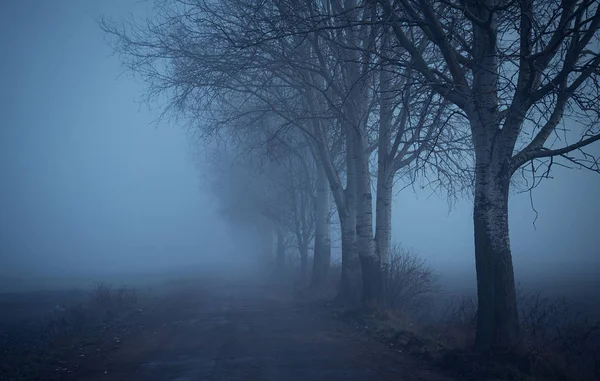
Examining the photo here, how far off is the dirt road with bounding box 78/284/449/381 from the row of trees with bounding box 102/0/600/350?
6.65 feet

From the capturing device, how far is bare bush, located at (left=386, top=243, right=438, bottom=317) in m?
15.2

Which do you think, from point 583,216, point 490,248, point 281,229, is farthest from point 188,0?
point 583,216

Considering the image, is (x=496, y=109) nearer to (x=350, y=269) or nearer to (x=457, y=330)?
(x=457, y=330)

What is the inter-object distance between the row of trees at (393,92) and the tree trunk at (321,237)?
7 cm

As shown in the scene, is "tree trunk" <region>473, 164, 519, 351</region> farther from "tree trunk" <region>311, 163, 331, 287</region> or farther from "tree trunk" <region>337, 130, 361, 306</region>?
"tree trunk" <region>311, 163, 331, 287</region>

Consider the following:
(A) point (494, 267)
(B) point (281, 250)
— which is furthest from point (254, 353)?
(B) point (281, 250)

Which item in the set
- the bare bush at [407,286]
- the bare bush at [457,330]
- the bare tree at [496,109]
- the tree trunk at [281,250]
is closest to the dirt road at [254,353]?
the bare bush at [457,330]

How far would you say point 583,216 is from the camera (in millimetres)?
71938

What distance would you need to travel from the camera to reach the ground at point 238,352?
7.72m

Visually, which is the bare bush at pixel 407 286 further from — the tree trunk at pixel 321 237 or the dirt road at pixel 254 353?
the tree trunk at pixel 321 237

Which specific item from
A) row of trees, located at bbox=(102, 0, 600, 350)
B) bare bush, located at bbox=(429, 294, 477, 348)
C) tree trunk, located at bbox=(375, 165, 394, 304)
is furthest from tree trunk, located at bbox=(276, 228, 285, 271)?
bare bush, located at bbox=(429, 294, 477, 348)

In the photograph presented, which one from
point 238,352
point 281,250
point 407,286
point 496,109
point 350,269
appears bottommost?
point 238,352

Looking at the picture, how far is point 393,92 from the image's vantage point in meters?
14.1

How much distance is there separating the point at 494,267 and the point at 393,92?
7284 millimetres
